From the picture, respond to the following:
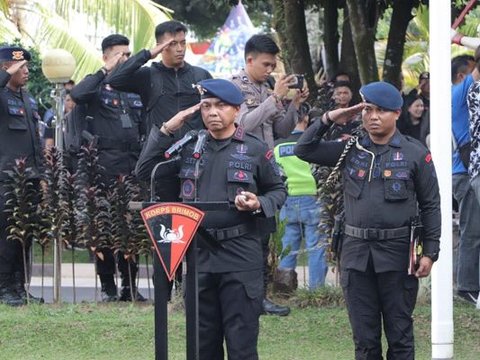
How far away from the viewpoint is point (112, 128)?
10.8m

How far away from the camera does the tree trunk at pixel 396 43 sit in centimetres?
1422

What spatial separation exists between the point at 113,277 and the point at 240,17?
17271 mm

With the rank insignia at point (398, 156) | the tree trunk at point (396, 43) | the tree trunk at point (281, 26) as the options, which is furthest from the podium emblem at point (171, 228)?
the tree trunk at point (281, 26)

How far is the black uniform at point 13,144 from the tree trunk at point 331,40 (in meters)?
5.91

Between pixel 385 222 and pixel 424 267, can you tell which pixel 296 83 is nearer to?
pixel 385 222

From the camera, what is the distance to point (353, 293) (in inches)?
286

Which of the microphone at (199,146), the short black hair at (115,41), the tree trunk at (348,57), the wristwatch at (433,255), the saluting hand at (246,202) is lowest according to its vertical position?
the wristwatch at (433,255)

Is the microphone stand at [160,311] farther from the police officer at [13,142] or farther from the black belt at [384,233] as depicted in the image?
the police officer at [13,142]

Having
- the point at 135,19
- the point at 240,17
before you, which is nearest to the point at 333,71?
the point at 135,19

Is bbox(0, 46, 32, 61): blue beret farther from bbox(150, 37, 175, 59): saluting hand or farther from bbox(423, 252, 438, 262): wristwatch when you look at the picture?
bbox(423, 252, 438, 262): wristwatch

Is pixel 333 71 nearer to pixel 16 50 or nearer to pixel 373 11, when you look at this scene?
pixel 373 11

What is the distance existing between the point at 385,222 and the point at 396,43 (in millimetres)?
7726

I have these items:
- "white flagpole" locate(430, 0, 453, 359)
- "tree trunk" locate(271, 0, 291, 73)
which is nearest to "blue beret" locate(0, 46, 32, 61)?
"white flagpole" locate(430, 0, 453, 359)

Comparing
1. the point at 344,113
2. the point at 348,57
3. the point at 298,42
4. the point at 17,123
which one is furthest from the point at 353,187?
the point at 348,57
